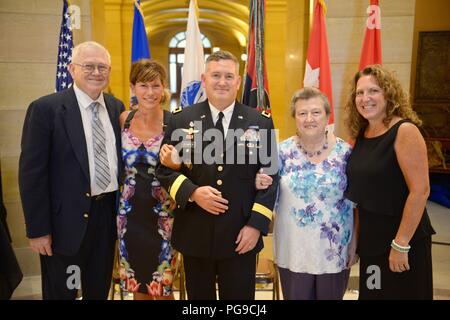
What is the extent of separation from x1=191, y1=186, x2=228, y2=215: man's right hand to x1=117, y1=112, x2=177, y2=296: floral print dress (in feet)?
1.44

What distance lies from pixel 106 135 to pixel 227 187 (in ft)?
2.53

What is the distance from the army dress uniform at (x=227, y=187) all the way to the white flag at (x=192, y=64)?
69.5 inches

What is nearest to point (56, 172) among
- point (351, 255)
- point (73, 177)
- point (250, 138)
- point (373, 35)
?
point (73, 177)

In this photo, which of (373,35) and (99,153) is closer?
(99,153)

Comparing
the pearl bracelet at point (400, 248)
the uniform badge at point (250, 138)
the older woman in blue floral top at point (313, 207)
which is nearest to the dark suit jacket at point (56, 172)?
the uniform badge at point (250, 138)

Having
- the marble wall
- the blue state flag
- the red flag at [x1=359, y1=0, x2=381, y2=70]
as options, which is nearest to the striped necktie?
the marble wall

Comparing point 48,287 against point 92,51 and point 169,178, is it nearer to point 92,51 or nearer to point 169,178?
point 169,178

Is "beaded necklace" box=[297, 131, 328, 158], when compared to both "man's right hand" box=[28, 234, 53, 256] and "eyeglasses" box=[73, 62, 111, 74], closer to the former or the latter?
"eyeglasses" box=[73, 62, 111, 74]

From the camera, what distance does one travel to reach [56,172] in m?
2.03

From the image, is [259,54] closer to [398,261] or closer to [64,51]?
[64,51]

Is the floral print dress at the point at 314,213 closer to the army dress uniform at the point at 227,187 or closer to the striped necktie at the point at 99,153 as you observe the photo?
the army dress uniform at the point at 227,187

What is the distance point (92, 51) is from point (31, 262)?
2473mm

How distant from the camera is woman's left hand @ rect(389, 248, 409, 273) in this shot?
190 centimetres

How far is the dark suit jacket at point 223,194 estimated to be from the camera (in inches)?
73.2
